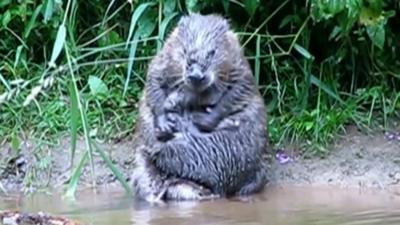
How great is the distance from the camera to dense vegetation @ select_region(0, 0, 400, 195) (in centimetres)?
584

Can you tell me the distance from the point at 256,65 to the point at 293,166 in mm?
612

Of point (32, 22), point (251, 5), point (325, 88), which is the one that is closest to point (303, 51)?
point (325, 88)

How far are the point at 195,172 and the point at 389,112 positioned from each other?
1.29 metres

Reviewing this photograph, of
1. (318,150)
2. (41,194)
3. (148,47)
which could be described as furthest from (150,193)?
(148,47)

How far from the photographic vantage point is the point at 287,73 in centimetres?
616

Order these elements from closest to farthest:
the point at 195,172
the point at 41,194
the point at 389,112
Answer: the point at 195,172 → the point at 41,194 → the point at 389,112

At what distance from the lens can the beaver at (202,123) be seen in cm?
514

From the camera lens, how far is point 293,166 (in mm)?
5613

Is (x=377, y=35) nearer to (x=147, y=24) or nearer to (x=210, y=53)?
(x=210, y=53)

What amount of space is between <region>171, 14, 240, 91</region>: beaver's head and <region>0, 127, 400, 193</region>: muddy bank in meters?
0.64

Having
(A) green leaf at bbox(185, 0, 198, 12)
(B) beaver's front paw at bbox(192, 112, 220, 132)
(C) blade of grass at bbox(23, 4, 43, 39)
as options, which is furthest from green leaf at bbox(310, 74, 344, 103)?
(C) blade of grass at bbox(23, 4, 43, 39)

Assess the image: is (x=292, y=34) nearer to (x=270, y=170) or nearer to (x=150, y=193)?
(x=270, y=170)

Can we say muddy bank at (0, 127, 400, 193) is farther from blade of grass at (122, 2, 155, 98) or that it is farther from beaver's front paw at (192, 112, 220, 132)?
beaver's front paw at (192, 112, 220, 132)

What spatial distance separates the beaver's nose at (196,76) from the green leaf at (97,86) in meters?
1.19
